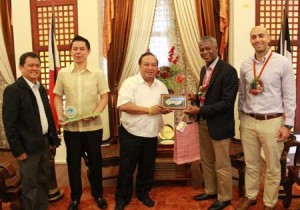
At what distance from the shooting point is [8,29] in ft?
15.3

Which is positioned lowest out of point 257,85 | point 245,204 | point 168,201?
point 168,201

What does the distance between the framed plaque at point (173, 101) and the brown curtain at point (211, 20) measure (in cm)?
190

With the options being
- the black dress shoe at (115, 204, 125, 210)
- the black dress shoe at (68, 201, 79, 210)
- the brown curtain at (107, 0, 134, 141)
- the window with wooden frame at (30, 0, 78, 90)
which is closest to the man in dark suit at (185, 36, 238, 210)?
the black dress shoe at (115, 204, 125, 210)

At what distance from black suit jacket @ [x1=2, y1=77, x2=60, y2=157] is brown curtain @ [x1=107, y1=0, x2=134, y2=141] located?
1928mm

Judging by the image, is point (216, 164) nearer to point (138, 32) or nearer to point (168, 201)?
point (168, 201)

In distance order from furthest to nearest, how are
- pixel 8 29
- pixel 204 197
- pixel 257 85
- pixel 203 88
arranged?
pixel 8 29 < pixel 204 197 < pixel 203 88 < pixel 257 85

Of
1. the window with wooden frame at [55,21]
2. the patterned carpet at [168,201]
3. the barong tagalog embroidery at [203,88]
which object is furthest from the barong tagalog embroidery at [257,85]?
the window with wooden frame at [55,21]

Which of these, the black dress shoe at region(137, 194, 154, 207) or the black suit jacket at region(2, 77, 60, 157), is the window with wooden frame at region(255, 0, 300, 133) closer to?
the black dress shoe at region(137, 194, 154, 207)

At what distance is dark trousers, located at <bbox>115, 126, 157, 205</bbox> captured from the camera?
9.23 feet

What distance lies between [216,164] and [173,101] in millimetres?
686

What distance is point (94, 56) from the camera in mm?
4340

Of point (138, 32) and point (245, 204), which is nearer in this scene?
point (245, 204)

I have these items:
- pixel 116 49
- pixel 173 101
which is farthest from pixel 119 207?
pixel 116 49

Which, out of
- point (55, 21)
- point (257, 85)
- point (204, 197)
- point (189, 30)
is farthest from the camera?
point (189, 30)
